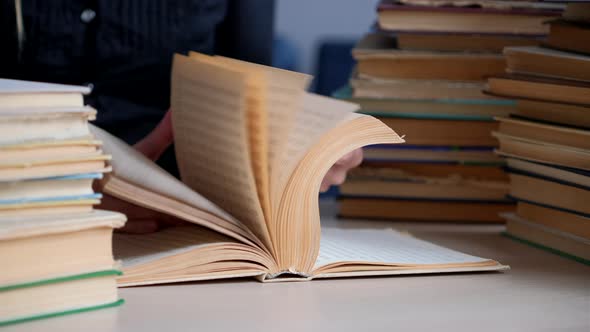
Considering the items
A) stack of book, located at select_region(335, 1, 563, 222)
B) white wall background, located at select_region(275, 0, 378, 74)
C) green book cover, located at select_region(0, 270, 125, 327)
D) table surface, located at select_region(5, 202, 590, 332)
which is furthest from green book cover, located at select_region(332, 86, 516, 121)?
white wall background, located at select_region(275, 0, 378, 74)

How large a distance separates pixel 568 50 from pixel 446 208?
33cm

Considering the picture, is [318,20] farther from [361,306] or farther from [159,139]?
[361,306]

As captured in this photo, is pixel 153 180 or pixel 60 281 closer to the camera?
pixel 60 281

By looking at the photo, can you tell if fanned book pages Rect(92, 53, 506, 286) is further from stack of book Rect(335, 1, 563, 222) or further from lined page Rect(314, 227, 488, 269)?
stack of book Rect(335, 1, 563, 222)

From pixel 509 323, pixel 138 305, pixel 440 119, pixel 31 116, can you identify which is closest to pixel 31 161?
pixel 31 116

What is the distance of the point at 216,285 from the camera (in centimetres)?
82

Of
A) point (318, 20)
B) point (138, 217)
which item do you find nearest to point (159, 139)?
point (138, 217)

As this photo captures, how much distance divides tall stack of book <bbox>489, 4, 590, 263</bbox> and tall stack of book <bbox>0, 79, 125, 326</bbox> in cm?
55

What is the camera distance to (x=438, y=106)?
130cm

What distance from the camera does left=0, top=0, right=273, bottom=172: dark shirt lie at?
146cm

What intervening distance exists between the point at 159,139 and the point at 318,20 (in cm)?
363

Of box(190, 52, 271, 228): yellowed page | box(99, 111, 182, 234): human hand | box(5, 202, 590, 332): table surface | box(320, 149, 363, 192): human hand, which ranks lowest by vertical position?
box(5, 202, 590, 332): table surface

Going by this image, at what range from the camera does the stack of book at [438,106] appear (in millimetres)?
1280

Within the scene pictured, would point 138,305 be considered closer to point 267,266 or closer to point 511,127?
point 267,266
